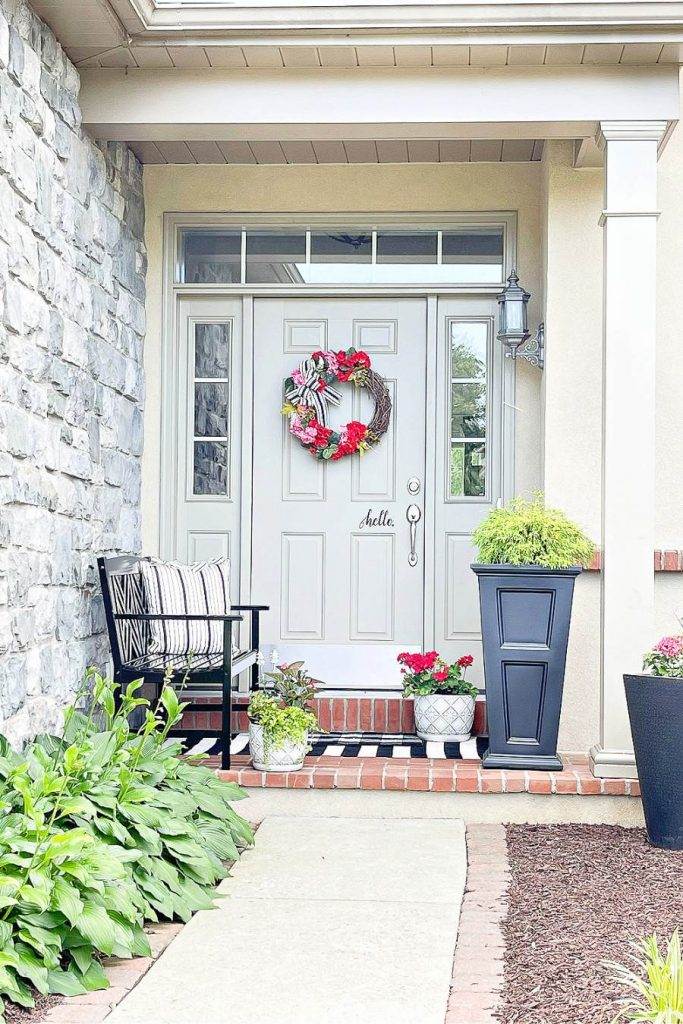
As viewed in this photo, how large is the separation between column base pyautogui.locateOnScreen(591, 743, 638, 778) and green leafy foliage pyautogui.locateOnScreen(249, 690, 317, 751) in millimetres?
1102

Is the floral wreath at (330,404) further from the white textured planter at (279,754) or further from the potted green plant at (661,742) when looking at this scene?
the potted green plant at (661,742)

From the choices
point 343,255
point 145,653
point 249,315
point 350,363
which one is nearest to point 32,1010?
point 145,653

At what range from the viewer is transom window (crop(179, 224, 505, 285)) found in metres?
5.65

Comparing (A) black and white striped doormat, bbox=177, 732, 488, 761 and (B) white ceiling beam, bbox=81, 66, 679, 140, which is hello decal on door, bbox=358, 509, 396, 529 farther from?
(B) white ceiling beam, bbox=81, 66, 679, 140

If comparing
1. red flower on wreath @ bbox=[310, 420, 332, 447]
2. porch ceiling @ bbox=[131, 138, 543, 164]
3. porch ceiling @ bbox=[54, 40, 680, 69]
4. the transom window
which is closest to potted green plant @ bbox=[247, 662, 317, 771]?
red flower on wreath @ bbox=[310, 420, 332, 447]

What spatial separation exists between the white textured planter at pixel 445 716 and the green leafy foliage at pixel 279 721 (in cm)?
74

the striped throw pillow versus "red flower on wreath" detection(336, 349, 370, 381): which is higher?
"red flower on wreath" detection(336, 349, 370, 381)

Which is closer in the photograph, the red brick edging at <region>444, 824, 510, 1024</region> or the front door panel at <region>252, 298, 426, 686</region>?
the red brick edging at <region>444, 824, 510, 1024</region>

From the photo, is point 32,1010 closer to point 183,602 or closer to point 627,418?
point 183,602

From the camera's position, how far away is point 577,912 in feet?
10.5

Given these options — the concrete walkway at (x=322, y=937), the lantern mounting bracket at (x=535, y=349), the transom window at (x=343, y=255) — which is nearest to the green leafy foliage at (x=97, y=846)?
the concrete walkway at (x=322, y=937)

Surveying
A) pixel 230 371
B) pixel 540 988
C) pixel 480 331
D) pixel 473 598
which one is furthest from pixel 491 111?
pixel 540 988

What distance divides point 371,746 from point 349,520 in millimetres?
1198

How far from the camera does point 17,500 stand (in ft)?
12.6
